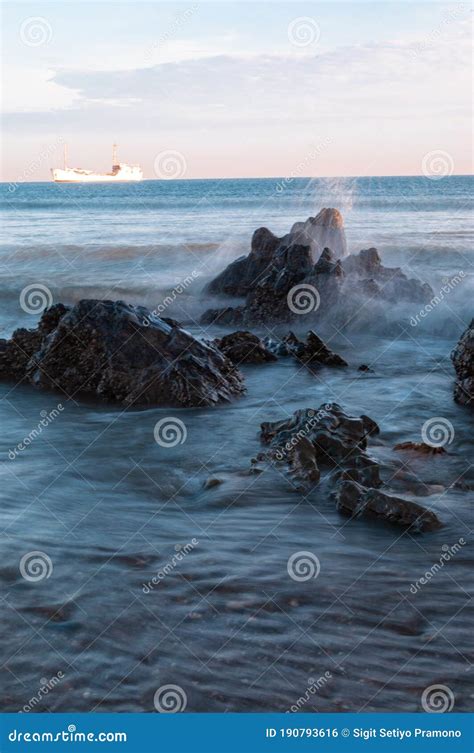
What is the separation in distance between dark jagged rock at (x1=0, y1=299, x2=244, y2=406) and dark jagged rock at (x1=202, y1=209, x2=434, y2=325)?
501 centimetres

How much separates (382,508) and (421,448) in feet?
5.73

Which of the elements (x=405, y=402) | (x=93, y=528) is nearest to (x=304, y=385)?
(x=405, y=402)

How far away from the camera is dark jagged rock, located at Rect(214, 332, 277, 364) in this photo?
12.1 meters

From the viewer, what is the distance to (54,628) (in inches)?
183

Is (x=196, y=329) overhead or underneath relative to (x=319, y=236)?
underneath

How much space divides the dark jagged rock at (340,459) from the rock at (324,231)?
1064cm

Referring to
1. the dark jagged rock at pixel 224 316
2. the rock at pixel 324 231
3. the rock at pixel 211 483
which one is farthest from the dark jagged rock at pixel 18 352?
the rock at pixel 324 231

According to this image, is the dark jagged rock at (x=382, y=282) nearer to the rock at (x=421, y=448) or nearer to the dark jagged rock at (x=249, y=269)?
the dark jagged rock at (x=249, y=269)

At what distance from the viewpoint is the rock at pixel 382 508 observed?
6.05 meters

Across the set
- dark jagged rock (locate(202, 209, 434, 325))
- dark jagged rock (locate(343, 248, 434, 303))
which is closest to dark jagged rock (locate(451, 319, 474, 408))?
dark jagged rock (locate(202, 209, 434, 325))

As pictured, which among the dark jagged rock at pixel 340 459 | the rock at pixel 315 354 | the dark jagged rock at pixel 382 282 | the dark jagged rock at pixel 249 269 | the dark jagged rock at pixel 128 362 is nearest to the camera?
the dark jagged rock at pixel 340 459

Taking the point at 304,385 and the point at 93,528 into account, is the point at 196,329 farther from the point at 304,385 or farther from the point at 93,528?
the point at 93,528

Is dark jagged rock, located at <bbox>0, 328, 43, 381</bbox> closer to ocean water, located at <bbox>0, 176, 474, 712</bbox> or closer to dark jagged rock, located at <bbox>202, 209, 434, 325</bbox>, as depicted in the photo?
ocean water, located at <bbox>0, 176, 474, 712</bbox>

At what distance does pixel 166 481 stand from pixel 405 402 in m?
3.69
